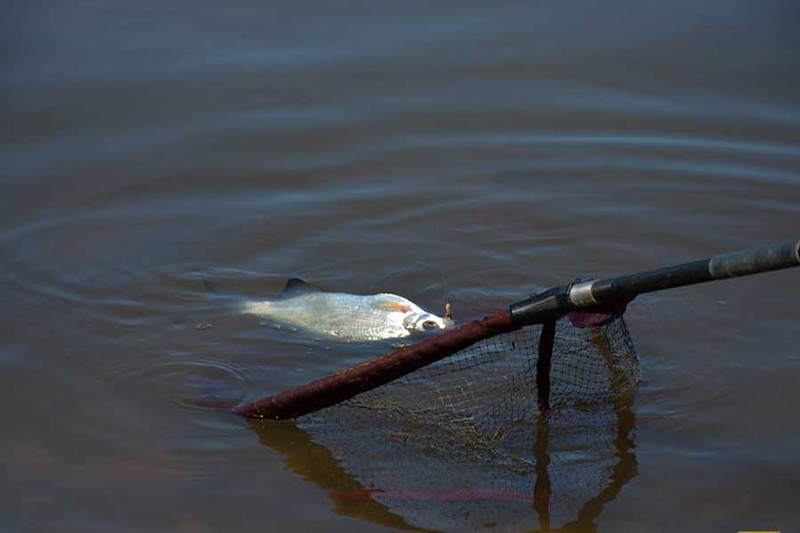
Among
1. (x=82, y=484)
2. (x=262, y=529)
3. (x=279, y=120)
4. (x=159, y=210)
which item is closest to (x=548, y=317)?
(x=262, y=529)

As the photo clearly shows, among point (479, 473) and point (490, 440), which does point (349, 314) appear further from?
point (479, 473)

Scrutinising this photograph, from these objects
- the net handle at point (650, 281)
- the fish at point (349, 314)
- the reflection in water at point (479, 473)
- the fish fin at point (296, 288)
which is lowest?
the reflection in water at point (479, 473)

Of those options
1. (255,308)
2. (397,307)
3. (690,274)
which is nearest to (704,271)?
(690,274)

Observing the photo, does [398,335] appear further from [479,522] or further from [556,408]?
[479,522]

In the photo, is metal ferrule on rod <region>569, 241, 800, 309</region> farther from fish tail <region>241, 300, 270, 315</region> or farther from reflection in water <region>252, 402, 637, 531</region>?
fish tail <region>241, 300, 270, 315</region>

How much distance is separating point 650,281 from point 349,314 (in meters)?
2.36

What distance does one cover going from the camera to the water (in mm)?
5324

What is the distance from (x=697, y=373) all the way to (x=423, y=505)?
1834 mm

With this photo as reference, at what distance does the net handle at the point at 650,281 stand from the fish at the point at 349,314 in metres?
1.57

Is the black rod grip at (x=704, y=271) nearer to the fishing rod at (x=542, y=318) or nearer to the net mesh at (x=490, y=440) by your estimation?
the fishing rod at (x=542, y=318)

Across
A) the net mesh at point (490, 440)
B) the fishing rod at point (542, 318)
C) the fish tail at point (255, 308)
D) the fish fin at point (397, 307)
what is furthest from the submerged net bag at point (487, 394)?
the fish tail at point (255, 308)

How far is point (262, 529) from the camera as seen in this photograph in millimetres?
4949

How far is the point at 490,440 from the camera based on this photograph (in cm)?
546

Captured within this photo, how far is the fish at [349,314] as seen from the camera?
20.0 ft
